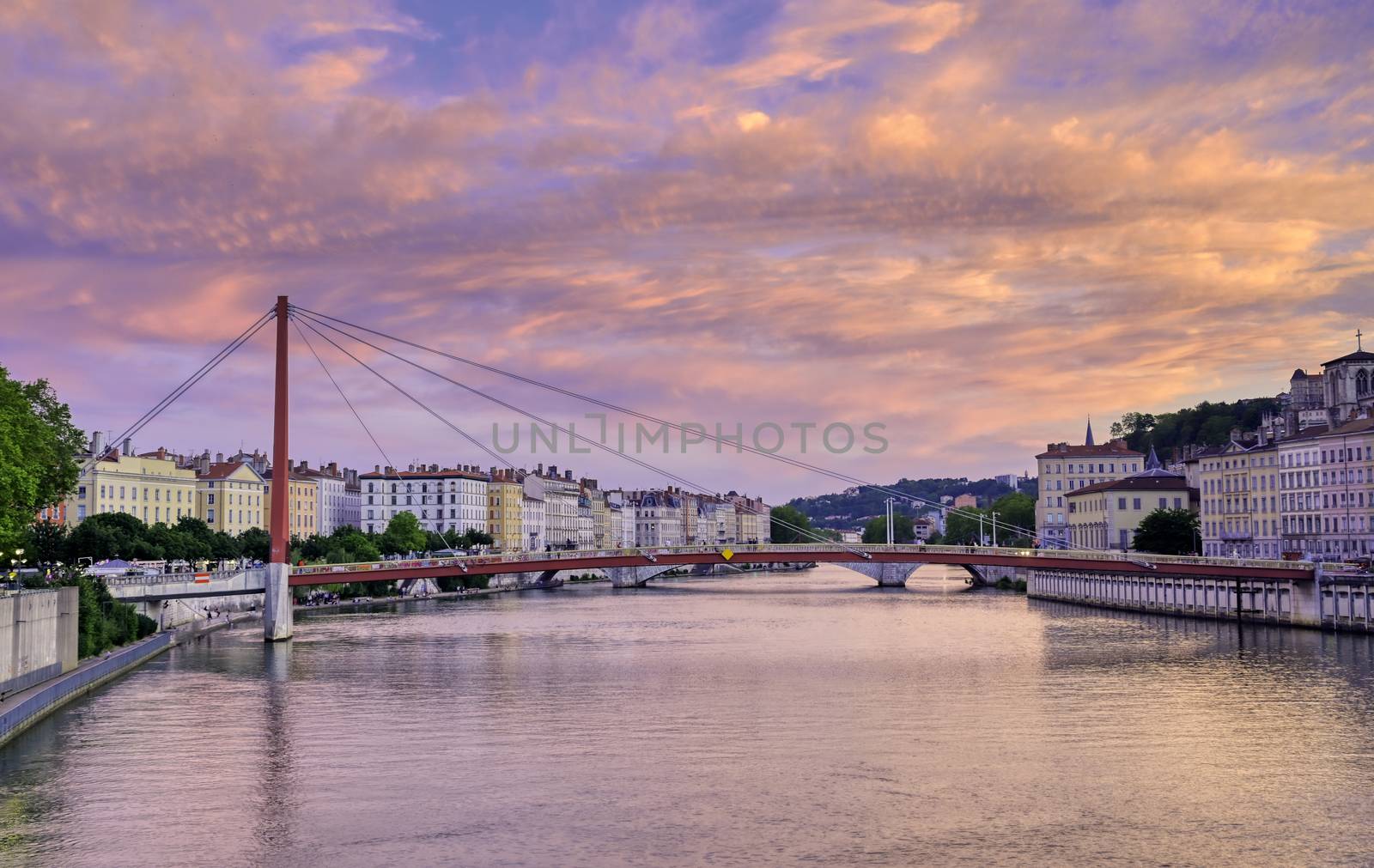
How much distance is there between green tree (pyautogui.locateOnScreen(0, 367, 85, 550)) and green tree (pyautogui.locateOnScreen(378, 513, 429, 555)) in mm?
64628

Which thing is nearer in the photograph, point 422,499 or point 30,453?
point 30,453

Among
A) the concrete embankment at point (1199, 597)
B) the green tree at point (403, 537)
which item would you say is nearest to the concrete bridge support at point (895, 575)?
the concrete embankment at point (1199, 597)

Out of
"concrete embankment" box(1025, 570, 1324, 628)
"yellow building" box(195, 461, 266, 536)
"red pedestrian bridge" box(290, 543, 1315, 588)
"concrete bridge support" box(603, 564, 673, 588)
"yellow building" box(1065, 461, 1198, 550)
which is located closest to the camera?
"concrete embankment" box(1025, 570, 1324, 628)

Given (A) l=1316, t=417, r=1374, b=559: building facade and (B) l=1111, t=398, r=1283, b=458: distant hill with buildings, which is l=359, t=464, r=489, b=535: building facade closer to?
(B) l=1111, t=398, r=1283, b=458: distant hill with buildings

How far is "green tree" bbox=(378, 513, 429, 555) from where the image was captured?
118250 millimetres

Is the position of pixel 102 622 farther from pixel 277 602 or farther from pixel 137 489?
pixel 137 489

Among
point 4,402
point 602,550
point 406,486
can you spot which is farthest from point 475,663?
point 406,486

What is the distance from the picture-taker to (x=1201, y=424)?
147875 millimetres

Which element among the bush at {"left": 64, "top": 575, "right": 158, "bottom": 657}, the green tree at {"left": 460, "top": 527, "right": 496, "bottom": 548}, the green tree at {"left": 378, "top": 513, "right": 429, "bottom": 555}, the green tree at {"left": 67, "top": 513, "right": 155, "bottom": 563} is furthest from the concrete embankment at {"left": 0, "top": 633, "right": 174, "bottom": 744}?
the green tree at {"left": 460, "top": 527, "right": 496, "bottom": 548}

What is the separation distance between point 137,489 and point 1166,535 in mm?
70142

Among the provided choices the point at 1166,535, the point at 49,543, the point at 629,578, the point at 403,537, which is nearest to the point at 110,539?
the point at 49,543

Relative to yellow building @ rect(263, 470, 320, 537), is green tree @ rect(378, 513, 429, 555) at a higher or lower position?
lower

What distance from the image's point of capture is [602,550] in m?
91.6

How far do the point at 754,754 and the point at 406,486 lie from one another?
13029 cm
